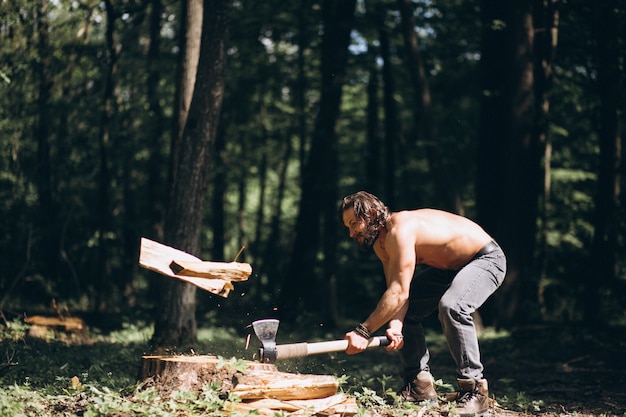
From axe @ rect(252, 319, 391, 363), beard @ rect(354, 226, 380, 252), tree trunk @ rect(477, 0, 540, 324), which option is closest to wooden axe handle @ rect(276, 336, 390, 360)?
axe @ rect(252, 319, 391, 363)

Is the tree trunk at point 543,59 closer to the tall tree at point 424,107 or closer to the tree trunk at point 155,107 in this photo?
the tall tree at point 424,107

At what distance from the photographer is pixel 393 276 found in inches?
206

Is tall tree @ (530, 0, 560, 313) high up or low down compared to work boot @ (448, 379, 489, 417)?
up

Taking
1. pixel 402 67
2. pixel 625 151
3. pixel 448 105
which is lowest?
pixel 625 151

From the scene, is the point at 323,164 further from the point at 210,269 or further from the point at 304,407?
the point at 304,407

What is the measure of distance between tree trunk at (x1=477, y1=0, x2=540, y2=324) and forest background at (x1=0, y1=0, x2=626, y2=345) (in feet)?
0.11

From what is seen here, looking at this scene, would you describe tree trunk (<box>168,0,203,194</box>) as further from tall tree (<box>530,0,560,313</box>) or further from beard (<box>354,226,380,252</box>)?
tall tree (<box>530,0,560,313</box>)

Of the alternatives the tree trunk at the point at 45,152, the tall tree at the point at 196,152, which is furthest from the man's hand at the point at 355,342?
the tree trunk at the point at 45,152

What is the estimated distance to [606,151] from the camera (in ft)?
38.1

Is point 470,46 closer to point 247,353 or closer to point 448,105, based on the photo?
point 448,105

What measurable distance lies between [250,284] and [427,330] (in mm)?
10709

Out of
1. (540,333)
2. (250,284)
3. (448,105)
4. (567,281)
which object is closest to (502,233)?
(540,333)

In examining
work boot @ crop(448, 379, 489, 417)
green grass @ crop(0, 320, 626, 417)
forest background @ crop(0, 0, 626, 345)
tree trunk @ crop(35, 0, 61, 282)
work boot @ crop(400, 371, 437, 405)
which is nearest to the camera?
green grass @ crop(0, 320, 626, 417)

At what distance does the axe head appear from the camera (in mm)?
5184
